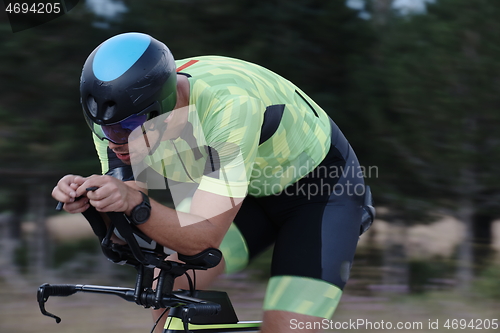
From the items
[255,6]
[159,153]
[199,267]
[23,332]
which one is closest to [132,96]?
[159,153]

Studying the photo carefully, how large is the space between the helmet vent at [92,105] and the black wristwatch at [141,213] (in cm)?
39

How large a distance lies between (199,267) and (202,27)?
3.25m

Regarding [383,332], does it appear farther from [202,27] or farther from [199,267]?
[202,27]

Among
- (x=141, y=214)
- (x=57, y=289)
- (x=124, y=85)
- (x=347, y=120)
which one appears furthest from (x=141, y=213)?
(x=347, y=120)

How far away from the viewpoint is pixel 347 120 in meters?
5.06

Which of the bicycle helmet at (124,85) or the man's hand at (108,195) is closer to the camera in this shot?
the man's hand at (108,195)

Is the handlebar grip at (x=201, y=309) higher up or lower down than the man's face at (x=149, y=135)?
lower down

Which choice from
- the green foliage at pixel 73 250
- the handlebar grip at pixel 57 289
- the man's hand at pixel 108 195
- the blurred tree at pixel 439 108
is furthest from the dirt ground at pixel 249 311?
the man's hand at pixel 108 195

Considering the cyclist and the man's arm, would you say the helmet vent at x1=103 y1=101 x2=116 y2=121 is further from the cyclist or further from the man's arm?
the man's arm

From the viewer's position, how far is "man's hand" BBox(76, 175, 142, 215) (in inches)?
64.9

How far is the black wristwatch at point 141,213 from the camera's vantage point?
170cm

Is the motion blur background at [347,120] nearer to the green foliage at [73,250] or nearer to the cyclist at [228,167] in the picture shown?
the green foliage at [73,250]

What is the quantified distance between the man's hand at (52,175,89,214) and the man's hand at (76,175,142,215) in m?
0.02

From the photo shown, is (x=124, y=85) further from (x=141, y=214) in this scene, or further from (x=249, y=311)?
(x=249, y=311)
